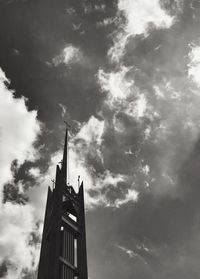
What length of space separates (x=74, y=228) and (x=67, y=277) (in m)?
5.77

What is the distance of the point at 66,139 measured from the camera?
4728 centimetres

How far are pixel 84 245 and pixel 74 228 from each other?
2031 mm

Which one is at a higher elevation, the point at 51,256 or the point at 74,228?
the point at 74,228

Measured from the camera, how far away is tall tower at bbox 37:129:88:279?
3020 cm

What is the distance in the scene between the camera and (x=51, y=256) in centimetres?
3017

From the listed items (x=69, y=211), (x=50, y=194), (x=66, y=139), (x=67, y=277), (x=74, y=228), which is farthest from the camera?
(x=66, y=139)

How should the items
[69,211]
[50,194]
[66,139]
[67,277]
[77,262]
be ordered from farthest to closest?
[66,139] → [50,194] → [69,211] → [77,262] → [67,277]

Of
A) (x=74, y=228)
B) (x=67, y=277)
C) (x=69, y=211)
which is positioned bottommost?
(x=67, y=277)

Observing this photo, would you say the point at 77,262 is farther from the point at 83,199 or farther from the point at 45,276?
the point at 83,199

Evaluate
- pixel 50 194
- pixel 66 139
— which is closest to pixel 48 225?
pixel 50 194

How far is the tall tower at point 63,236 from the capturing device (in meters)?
30.2

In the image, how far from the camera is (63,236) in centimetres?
3284

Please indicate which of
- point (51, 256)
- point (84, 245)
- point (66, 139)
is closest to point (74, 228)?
point (84, 245)

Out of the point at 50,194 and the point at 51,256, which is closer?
the point at 51,256
